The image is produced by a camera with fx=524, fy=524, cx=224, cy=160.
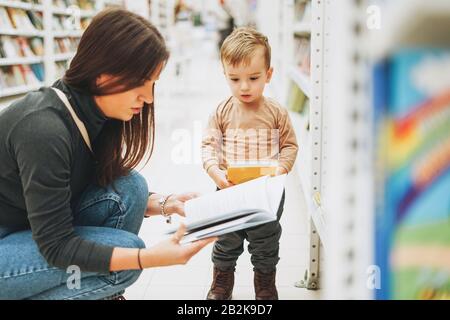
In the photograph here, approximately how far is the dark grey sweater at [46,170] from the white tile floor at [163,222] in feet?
2.24

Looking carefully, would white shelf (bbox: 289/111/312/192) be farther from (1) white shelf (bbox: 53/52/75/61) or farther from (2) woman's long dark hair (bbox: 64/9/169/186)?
(1) white shelf (bbox: 53/52/75/61)

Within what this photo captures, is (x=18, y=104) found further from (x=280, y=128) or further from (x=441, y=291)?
(x=441, y=291)

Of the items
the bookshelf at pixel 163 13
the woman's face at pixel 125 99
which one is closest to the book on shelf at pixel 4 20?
the bookshelf at pixel 163 13

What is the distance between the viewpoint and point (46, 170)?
1084mm

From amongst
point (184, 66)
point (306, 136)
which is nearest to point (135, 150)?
point (306, 136)

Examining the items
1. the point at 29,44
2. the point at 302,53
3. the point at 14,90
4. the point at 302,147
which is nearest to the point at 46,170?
the point at 302,147

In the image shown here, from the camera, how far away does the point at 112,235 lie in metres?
1.30

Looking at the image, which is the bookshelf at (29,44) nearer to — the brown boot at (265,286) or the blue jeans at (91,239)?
the blue jeans at (91,239)

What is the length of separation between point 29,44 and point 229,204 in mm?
5046

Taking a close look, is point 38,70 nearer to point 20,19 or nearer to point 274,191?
point 20,19

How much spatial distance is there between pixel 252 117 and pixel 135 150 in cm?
41

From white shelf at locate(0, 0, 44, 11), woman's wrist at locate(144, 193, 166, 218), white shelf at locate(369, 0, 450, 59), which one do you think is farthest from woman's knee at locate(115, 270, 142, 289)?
white shelf at locate(0, 0, 44, 11)

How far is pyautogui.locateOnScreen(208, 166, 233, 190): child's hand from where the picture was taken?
157 cm

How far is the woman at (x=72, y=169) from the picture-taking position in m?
1.09
